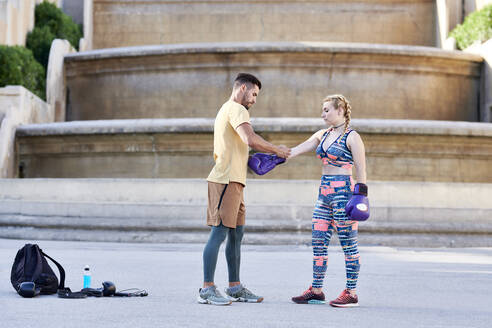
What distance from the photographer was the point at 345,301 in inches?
176

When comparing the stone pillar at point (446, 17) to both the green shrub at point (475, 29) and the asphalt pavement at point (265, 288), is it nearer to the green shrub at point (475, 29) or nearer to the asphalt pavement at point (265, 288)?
the green shrub at point (475, 29)

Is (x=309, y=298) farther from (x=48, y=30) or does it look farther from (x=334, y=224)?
(x=48, y=30)

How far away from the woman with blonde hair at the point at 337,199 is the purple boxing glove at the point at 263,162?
318 millimetres

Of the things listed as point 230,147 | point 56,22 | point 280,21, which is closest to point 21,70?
point 56,22

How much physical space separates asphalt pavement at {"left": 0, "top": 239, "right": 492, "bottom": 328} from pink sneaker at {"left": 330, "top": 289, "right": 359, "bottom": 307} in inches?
3.0

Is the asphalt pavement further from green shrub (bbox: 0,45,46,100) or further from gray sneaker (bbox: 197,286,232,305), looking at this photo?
green shrub (bbox: 0,45,46,100)

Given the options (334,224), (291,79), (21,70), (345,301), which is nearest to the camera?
(345,301)

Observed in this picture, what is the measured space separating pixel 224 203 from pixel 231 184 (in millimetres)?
141

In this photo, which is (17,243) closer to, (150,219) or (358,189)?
(150,219)

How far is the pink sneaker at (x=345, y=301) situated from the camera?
14.7ft

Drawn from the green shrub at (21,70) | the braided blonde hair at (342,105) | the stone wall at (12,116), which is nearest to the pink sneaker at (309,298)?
the braided blonde hair at (342,105)

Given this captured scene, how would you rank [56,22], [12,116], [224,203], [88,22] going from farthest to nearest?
[88,22] < [56,22] < [12,116] < [224,203]

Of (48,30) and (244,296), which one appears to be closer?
(244,296)

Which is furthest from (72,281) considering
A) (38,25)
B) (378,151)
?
(38,25)
